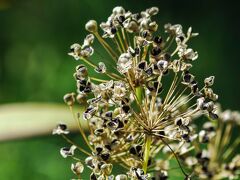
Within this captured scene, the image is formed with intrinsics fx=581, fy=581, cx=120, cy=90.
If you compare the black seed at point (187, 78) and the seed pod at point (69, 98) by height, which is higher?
the seed pod at point (69, 98)

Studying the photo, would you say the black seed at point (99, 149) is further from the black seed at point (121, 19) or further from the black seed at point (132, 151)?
the black seed at point (121, 19)

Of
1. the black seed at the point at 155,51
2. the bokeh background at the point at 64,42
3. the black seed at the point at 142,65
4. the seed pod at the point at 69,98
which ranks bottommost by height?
the black seed at the point at 142,65

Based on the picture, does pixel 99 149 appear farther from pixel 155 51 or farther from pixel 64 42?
pixel 64 42

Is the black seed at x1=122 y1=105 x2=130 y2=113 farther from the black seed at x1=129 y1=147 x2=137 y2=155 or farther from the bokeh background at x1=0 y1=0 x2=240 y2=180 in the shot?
the bokeh background at x1=0 y1=0 x2=240 y2=180

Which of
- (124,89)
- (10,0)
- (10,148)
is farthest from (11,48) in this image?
(124,89)

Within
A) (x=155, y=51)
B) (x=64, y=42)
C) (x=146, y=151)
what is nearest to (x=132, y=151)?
(x=146, y=151)

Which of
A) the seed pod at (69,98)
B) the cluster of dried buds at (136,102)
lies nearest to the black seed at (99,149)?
the cluster of dried buds at (136,102)

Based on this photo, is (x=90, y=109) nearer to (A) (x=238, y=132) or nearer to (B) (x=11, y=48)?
(A) (x=238, y=132)

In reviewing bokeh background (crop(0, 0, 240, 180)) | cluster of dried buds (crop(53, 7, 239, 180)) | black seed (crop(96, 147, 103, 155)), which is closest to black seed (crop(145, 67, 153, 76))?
cluster of dried buds (crop(53, 7, 239, 180))
